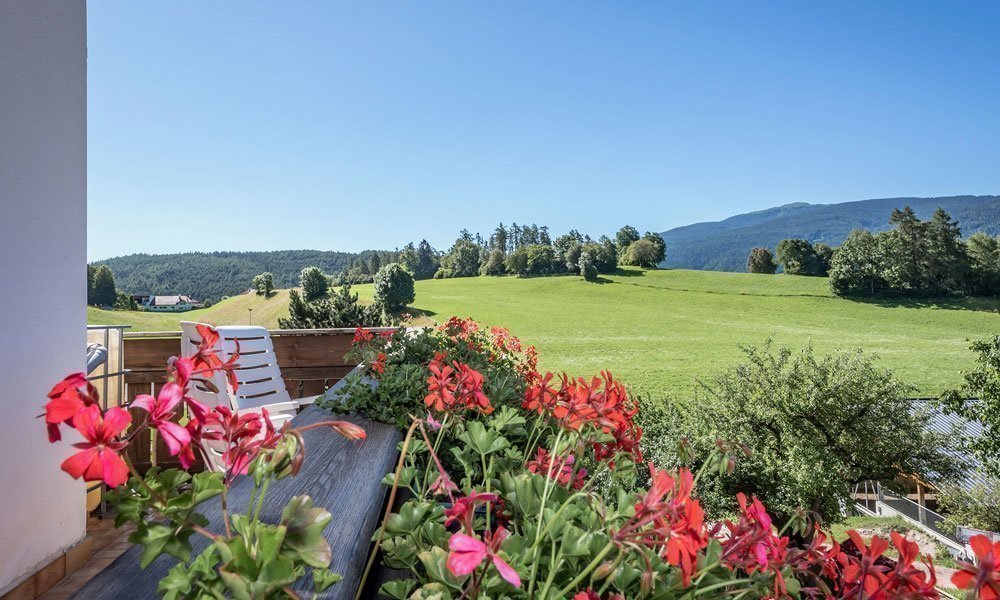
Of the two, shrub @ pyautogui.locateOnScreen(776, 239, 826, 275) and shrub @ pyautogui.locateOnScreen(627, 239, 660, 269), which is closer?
shrub @ pyautogui.locateOnScreen(776, 239, 826, 275)

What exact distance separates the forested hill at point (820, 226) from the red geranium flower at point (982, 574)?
19.5 m

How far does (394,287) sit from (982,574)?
12132mm

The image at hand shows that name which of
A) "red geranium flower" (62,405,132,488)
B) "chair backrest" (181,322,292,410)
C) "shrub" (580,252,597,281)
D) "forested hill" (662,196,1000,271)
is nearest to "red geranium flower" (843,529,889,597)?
"red geranium flower" (62,405,132,488)

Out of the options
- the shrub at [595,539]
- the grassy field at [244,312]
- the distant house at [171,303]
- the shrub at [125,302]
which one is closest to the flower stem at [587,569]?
the shrub at [595,539]

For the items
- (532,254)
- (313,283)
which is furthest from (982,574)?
(532,254)

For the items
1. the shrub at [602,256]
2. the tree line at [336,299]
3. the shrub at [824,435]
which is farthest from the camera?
the shrub at [602,256]

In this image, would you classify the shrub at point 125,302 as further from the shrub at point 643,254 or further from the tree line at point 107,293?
the shrub at point 643,254

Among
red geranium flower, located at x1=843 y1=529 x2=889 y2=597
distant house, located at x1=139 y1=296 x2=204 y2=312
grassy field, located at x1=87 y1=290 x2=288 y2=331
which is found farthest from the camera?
grassy field, located at x1=87 y1=290 x2=288 y2=331

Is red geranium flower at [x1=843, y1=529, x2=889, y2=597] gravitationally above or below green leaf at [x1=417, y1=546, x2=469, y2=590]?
below

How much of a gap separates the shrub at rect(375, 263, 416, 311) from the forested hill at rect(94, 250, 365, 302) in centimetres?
173

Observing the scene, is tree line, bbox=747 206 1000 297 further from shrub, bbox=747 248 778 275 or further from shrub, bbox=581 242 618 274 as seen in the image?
shrub, bbox=581 242 618 274

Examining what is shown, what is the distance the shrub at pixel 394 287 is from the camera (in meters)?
11.9

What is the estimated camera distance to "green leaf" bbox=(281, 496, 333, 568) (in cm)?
26

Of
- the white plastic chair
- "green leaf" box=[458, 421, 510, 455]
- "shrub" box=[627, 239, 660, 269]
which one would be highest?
"shrub" box=[627, 239, 660, 269]
